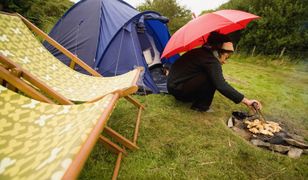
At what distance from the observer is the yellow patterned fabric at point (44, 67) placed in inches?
89.7

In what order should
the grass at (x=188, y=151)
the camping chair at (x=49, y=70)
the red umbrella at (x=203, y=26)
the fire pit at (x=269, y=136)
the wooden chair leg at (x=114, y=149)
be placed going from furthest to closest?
the red umbrella at (x=203, y=26) < the fire pit at (x=269, y=136) < the camping chair at (x=49, y=70) < the grass at (x=188, y=151) < the wooden chair leg at (x=114, y=149)

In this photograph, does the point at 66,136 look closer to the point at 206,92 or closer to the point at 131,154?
the point at 131,154

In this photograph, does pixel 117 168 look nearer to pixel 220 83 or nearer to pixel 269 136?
pixel 220 83

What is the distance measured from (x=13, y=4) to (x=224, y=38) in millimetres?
6777

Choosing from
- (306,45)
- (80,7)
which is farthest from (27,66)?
(306,45)

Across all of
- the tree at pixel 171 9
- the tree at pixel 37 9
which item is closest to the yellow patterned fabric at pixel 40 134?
the tree at pixel 37 9

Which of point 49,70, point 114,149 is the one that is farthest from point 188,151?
point 49,70

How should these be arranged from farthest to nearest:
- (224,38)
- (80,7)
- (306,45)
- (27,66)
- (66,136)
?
(306,45) < (80,7) < (224,38) < (27,66) < (66,136)

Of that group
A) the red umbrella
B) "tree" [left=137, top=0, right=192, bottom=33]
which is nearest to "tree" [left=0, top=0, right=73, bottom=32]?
the red umbrella

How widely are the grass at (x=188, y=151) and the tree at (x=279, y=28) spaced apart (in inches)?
315

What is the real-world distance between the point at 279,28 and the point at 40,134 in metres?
11.8

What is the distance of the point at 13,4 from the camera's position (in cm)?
675

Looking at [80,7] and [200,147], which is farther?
[80,7]

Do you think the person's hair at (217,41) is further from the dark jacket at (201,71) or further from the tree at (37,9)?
the tree at (37,9)
